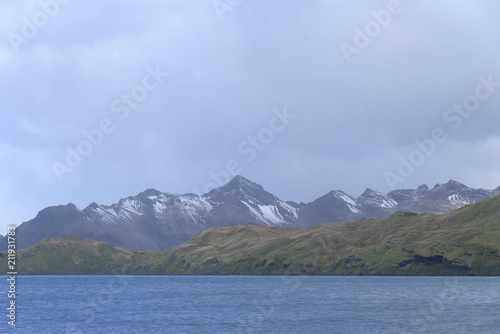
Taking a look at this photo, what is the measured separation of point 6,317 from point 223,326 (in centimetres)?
5508

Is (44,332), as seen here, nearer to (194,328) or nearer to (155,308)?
(194,328)

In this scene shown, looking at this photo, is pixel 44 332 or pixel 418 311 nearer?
pixel 44 332

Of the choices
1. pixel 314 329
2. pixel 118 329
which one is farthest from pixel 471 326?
pixel 118 329

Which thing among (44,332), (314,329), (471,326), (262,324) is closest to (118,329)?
(44,332)

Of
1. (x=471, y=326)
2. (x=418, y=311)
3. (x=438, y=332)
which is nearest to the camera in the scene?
(x=438, y=332)

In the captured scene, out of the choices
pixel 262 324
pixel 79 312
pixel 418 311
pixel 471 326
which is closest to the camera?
pixel 471 326

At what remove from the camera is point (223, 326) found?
10044 cm

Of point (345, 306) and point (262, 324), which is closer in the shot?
point (262, 324)

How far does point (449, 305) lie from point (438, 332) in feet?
179

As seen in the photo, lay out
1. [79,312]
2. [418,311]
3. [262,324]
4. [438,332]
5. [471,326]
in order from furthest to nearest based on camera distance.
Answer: [79,312] → [418,311] → [262,324] → [471,326] → [438,332]

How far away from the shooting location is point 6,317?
123m

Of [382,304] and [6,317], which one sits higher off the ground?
[6,317]

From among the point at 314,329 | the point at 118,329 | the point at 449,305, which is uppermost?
the point at 118,329

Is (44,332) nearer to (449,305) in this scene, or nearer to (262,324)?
(262,324)
